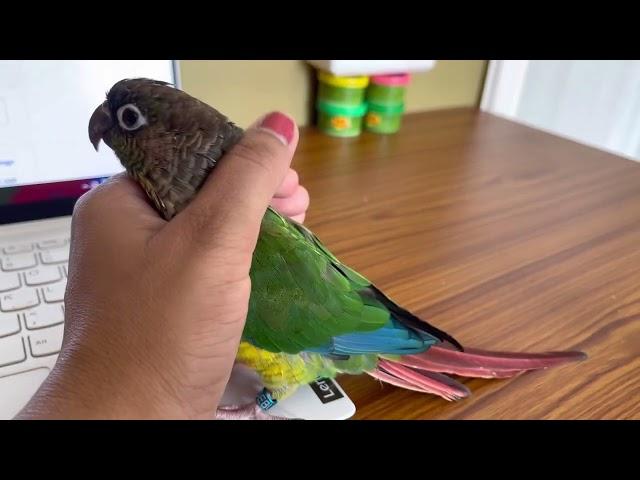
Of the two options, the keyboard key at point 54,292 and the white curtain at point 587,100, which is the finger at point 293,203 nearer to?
the keyboard key at point 54,292

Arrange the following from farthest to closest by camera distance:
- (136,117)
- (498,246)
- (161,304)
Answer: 1. (498,246)
2. (136,117)
3. (161,304)

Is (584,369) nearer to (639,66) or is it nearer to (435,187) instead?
(435,187)

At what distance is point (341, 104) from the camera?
3.40 feet

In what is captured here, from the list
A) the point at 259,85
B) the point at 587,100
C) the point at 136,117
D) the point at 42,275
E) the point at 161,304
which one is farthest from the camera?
the point at 587,100

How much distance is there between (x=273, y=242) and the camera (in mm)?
501

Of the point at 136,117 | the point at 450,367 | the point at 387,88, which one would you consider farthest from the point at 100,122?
the point at 387,88

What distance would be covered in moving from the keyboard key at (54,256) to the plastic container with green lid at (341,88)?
608 millimetres

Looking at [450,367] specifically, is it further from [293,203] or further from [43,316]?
[43,316]

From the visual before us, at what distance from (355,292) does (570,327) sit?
279 mm

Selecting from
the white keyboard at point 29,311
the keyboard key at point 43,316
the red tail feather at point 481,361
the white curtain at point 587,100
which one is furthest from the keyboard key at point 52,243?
the white curtain at point 587,100

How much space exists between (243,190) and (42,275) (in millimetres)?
346

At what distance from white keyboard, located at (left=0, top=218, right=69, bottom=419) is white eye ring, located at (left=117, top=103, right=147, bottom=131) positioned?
0.70ft

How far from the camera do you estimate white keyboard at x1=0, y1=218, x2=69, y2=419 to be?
469 mm
